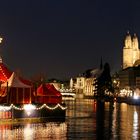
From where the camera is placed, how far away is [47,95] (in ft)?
149

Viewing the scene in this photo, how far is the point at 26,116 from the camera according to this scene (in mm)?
41750

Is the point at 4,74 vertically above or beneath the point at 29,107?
above

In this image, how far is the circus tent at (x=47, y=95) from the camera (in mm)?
45094

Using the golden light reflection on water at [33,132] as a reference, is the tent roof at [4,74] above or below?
above

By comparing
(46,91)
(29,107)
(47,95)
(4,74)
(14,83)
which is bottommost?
(29,107)

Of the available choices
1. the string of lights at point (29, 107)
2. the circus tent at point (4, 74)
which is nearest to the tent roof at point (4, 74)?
the circus tent at point (4, 74)

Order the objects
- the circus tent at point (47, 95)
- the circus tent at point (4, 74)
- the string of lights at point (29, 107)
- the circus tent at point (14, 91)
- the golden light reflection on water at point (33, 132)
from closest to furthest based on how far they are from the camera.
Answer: the golden light reflection on water at point (33, 132) → the string of lights at point (29, 107) → the circus tent at point (14, 91) → the circus tent at point (4, 74) → the circus tent at point (47, 95)

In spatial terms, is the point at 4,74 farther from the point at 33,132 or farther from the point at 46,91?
the point at 33,132

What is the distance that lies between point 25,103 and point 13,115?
1851 mm

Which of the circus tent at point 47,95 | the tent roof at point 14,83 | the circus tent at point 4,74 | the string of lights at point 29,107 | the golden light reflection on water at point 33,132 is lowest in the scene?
the golden light reflection on water at point 33,132

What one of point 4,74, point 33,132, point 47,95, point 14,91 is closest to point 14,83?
point 14,91

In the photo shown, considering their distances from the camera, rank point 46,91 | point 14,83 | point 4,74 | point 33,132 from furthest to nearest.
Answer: point 46,91, point 4,74, point 14,83, point 33,132

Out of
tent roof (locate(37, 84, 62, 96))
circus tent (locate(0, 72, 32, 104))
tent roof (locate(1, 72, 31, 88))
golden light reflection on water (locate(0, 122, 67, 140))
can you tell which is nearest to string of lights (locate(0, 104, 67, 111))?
circus tent (locate(0, 72, 32, 104))

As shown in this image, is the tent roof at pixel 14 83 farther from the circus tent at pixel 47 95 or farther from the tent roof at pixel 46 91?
the tent roof at pixel 46 91
